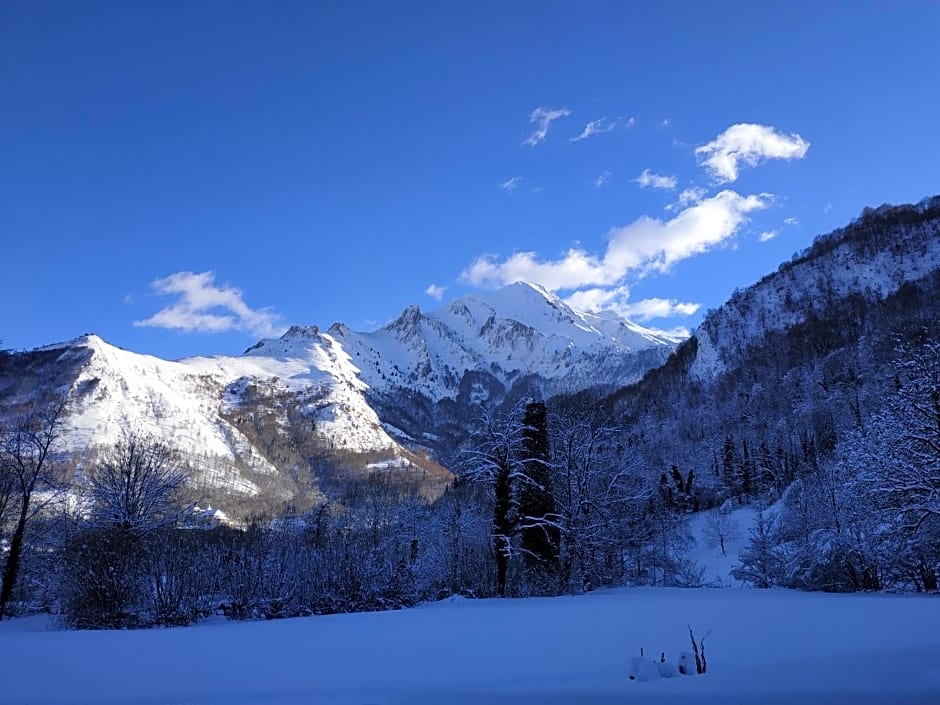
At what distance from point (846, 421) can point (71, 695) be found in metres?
93.6

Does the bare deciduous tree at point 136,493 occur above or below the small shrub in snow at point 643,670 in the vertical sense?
above

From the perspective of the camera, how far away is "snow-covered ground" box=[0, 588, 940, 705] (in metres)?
5.92

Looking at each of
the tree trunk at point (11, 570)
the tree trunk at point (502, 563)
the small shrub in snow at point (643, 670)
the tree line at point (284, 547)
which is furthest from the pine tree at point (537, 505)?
the tree trunk at point (11, 570)

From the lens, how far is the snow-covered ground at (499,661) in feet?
19.4

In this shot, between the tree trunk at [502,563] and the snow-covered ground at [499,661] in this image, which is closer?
the snow-covered ground at [499,661]

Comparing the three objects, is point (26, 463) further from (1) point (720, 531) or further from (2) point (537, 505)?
(1) point (720, 531)

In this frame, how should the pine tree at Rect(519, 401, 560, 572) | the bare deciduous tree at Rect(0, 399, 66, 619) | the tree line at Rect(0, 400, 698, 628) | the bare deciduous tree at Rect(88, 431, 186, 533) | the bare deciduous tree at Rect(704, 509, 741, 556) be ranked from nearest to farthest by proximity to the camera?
1. the tree line at Rect(0, 400, 698, 628)
2. the bare deciduous tree at Rect(0, 399, 66, 619)
3. the bare deciduous tree at Rect(88, 431, 186, 533)
4. the pine tree at Rect(519, 401, 560, 572)
5. the bare deciduous tree at Rect(704, 509, 741, 556)

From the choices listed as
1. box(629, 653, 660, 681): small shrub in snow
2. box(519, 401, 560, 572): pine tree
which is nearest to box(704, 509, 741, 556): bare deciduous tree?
box(519, 401, 560, 572): pine tree

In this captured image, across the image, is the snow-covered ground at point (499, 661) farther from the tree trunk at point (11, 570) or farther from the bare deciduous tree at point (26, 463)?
the bare deciduous tree at point (26, 463)

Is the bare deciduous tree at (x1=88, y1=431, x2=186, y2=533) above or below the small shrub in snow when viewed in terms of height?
above

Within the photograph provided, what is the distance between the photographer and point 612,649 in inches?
308

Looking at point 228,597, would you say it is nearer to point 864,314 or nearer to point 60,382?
point 864,314

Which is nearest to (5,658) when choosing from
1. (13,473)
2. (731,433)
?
(13,473)

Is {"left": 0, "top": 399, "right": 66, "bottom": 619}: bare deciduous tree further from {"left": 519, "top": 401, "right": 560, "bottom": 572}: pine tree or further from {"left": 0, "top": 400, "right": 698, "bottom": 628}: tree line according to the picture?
{"left": 519, "top": 401, "right": 560, "bottom": 572}: pine tree
